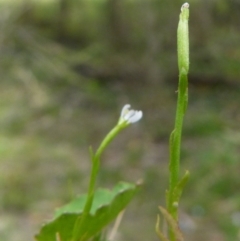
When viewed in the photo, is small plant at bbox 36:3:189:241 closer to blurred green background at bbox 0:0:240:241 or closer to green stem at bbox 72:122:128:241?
green stem at bbox 72:122:128:241

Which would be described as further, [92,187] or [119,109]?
[119,109]

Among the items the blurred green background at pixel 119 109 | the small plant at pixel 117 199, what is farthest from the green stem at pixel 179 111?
the blurred green background at pixel 119 109

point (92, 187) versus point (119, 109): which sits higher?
point (119, 109)

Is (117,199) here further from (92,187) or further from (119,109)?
(119,109)

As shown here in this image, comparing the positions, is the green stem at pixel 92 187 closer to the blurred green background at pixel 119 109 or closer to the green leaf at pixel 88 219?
the green leaf at pixel 88 219

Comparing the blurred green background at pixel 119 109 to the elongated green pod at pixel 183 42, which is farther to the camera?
the blurred green background at pixel 119 109

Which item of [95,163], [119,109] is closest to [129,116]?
[95,163]
